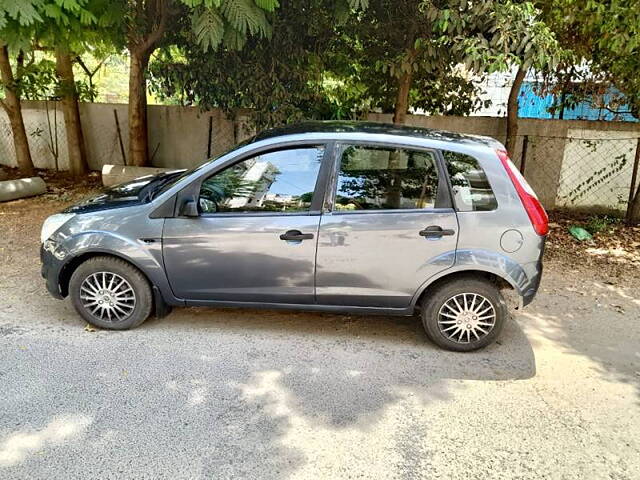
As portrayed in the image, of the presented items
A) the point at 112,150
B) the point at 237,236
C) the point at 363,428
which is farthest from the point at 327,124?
the point at 112,150

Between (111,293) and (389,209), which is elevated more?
(389,209)

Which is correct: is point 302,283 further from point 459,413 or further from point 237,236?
point 459,413

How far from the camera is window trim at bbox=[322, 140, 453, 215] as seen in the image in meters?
3.71

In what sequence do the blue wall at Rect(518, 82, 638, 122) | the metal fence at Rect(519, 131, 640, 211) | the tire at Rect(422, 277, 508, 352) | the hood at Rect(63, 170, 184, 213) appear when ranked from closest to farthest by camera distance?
the tire at Rect(422, 277, 508, 352), the hood at Rect(63, 170, 184, 213), the metal fence at Rect(519, 131, 640, 211), the blue wall at Rect(518, 82, 638, 122)

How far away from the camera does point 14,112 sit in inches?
370

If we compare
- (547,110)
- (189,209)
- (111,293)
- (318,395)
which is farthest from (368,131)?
(547,110)

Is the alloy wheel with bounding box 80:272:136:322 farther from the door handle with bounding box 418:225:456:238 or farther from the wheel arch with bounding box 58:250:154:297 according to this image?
the door handle with bounding box 418:225:456:238

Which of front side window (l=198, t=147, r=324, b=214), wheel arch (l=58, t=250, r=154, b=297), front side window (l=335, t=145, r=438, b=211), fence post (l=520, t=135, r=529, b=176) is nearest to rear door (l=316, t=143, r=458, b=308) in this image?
front side window (l=335, t=145, r=438, b=211)

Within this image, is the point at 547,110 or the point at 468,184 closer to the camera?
the point at 468,184

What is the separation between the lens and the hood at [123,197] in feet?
13.3

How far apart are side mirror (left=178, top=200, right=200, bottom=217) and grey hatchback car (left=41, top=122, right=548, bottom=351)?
25 millimetres

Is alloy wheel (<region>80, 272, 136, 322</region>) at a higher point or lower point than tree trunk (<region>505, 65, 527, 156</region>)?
lower

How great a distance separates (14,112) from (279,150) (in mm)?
8124

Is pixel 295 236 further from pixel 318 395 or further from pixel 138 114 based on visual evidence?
pixel 138 114
